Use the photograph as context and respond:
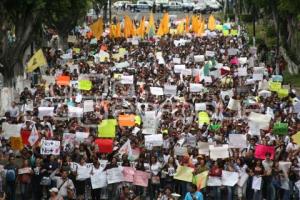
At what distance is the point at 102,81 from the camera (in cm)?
3550

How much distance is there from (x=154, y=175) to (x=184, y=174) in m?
0.71

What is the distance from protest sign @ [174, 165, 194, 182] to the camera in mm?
19812

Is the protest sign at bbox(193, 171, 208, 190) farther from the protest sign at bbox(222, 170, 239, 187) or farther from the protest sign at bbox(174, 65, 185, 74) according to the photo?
the protest sign at bbox(174, 65, 185, 74)

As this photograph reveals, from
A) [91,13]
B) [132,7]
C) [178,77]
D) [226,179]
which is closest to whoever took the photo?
[226,179]

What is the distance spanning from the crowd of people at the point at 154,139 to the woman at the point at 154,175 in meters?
0.02

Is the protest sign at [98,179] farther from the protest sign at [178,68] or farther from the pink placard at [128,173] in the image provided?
the protest sign at [178,68]

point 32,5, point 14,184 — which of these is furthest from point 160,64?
point 14,184

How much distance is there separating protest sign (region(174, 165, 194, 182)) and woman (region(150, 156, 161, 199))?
0.49 metres

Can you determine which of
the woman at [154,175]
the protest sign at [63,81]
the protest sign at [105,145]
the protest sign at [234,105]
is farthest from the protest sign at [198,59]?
the woman at [154,175]

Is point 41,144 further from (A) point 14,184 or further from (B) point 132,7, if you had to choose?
(B) point 132,7

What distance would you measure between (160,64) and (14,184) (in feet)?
70.0

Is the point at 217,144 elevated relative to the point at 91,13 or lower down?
lower down

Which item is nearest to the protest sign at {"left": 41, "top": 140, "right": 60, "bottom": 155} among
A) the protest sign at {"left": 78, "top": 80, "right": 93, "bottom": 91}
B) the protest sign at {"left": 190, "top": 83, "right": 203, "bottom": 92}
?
the protest sign at {"left": 78, "top": 80, "right": 93, "bottom": 91}

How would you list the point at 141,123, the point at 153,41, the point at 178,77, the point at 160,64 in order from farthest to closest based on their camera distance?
the point at 153,41
the point at 160,64
the point at 178,77
the point at 141,123
